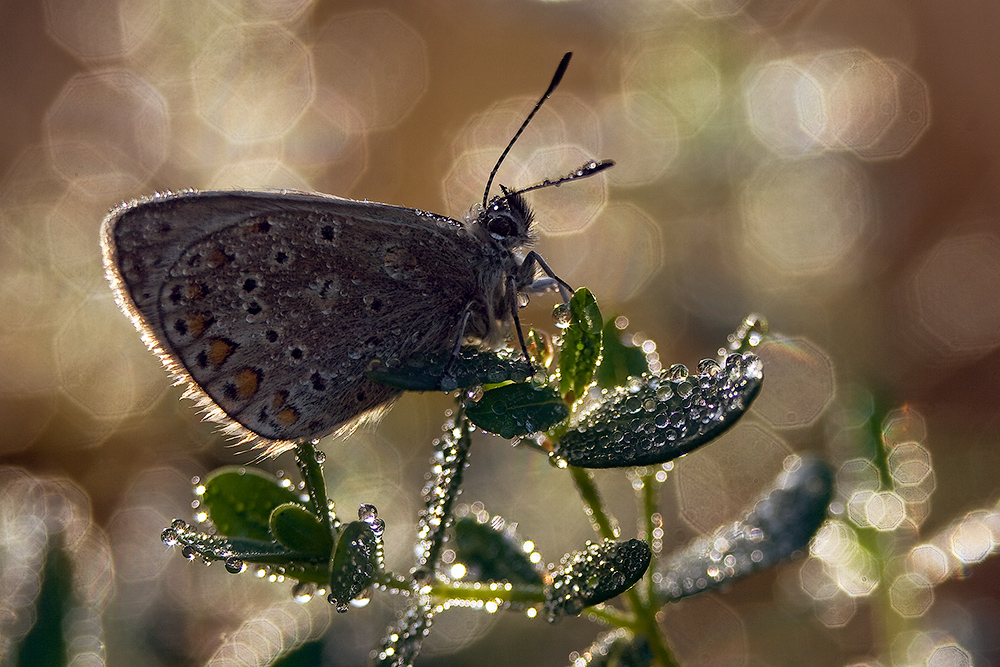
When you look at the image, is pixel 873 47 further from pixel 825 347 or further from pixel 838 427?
pixel 838 427

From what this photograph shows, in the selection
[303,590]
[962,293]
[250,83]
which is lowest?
[962,293]

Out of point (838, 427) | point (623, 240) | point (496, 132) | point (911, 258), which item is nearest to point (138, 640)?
point (838, 427)

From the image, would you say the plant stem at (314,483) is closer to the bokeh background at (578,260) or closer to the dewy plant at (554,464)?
the dewy plant at (554,464)

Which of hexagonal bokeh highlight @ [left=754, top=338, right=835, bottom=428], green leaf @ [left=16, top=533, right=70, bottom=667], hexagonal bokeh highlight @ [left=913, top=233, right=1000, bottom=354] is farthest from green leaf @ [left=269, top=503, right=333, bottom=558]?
hexagonal bokeh highlight @ [left=913, top=233, right=1000, bottom=354]

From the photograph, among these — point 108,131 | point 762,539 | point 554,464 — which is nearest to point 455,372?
point 554,464

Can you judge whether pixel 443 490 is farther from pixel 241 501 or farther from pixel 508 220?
pixel 508 220

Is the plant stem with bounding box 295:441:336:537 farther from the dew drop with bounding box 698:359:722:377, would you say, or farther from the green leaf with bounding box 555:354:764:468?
the dew drop with bounding box 698:359:722:377
